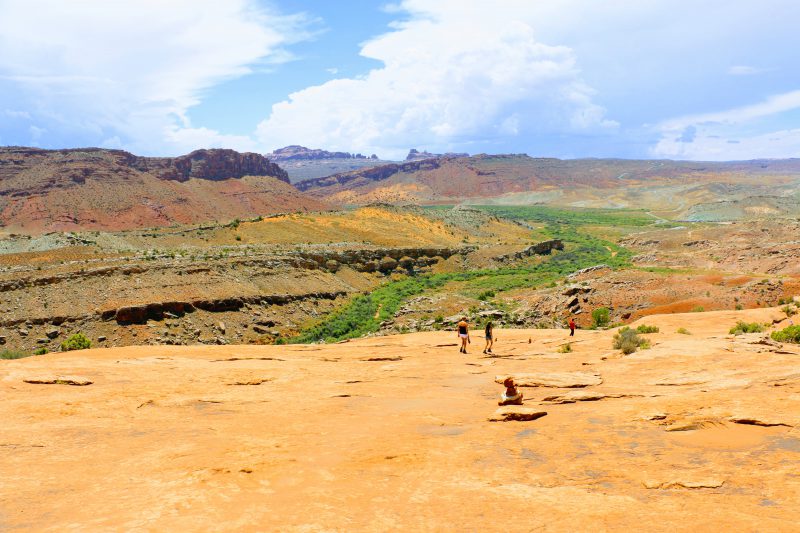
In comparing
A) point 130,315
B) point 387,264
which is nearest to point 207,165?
point 387,264

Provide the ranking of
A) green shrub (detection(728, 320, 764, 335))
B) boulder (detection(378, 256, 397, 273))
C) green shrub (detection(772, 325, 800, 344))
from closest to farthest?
green shrub (detection(772, 325, 800, 344)) → green shrub (detection(728, 320, 764, 335)) → boulder (detection(378, 256, 397, 273))

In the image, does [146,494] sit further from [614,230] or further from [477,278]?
[614,230]

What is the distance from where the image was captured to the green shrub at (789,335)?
16266 mm

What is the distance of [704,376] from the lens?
12781 millimetres

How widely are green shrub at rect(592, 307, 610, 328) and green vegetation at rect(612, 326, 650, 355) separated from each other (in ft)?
46.3

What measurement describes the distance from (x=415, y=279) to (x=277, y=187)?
96.3 m

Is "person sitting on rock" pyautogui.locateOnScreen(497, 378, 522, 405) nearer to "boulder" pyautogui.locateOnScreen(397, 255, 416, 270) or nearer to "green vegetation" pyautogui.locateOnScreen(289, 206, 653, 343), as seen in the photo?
"green vegetation" pyautogui.locateOnScreen(289, 206, 653, 343)

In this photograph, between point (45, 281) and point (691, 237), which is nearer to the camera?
point (45, 281)

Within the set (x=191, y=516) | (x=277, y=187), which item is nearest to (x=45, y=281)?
(x=191, y=516)

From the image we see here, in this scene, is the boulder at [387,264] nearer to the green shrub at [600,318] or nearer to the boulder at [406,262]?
the boulder at [406,262]

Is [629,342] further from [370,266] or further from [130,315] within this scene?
[370,266]

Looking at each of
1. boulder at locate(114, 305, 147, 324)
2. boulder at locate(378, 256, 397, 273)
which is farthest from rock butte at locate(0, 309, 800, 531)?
boulder at locate(378, 256, 397, 273)

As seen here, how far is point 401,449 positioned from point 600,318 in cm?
2593

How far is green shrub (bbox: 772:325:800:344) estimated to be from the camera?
16.3 metres
